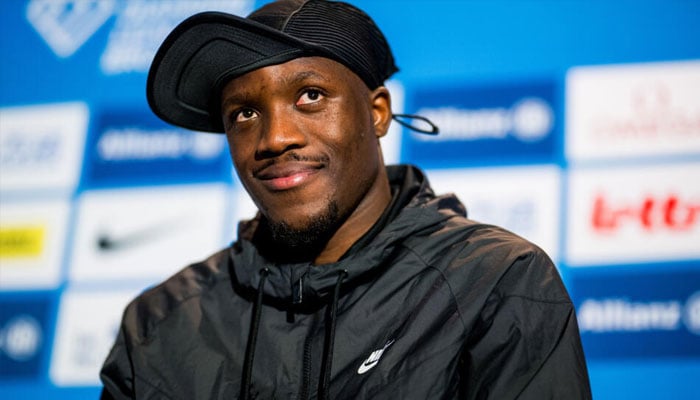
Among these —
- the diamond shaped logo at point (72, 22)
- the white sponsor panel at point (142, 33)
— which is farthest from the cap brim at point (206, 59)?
the diamond shaped logo at point (72, 22)

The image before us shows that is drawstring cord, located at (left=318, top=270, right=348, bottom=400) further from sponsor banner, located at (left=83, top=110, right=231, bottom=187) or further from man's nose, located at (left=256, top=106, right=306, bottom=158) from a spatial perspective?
sponsor banner, located at (left=83, top=110, right=231, bottom=187)

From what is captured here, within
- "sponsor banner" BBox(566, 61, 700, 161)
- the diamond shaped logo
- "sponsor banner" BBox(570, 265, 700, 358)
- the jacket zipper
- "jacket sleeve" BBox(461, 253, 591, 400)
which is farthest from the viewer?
the diamond shaped logo

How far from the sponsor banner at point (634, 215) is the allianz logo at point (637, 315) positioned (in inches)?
3.1

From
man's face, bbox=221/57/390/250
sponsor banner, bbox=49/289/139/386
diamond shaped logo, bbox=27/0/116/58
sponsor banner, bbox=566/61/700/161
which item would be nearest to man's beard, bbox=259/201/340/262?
man's face, bbox=221/57/390/250

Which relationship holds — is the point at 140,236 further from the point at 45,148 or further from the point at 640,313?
the point at 640,313

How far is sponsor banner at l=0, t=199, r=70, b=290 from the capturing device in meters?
1.97

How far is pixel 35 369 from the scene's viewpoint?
1.90 metres

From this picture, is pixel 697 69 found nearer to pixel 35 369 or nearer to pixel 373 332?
pixel 373 332

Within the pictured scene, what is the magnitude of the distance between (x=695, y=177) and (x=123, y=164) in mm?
1168

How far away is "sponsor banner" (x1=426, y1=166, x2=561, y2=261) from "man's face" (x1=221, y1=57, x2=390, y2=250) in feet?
1.97

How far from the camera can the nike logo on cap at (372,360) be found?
1.03m

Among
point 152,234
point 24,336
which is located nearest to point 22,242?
point 24,336

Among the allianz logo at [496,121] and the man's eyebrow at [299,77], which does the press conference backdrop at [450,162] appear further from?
the man's eyebrow at [299,77]

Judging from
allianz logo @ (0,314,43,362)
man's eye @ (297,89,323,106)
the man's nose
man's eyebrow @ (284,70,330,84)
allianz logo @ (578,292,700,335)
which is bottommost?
allianz logo @ (0,314,43,362)
